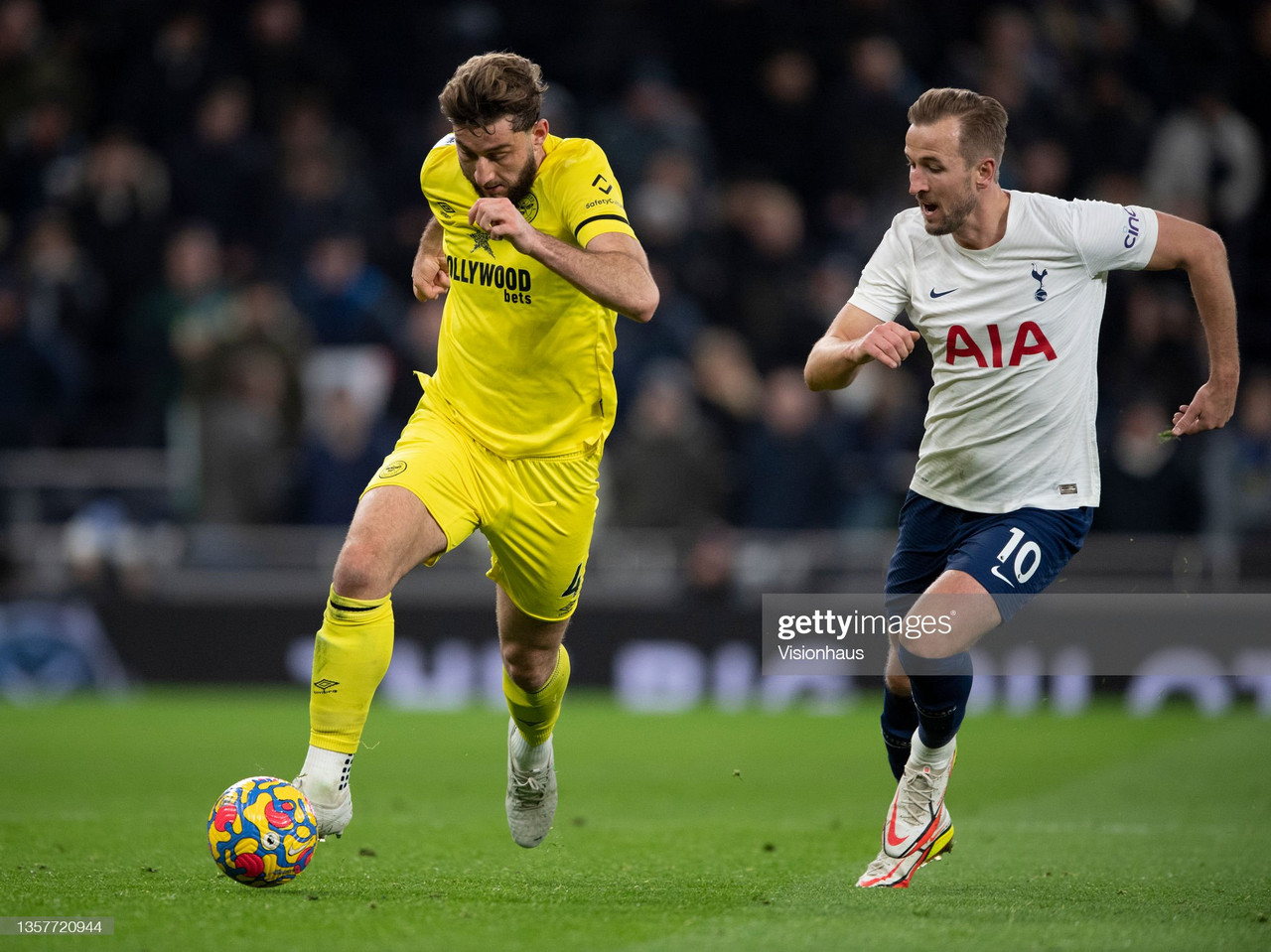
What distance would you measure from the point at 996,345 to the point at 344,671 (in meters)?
2.48

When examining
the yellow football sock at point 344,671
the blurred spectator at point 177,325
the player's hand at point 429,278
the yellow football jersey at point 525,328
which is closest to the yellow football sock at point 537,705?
the yellow football jersey at point 525,328


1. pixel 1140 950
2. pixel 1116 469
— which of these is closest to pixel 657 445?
pixel 1116 469

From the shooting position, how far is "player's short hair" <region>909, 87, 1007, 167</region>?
574 centimetres

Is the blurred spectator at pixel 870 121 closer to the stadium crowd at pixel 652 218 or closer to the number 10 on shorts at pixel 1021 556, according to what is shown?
the stadium crowd at pixel 652 218

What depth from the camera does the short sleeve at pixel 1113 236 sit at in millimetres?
5883

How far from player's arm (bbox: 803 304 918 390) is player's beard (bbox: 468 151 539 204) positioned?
3.87 ft

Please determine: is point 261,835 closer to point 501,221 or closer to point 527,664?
point 527,664

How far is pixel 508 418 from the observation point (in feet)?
20.3

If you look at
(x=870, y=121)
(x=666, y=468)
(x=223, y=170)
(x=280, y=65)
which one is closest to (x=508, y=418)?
(x=666, y=468)

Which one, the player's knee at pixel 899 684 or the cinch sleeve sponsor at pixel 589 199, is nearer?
the cinch sleeve sponsor at pixel 589 199

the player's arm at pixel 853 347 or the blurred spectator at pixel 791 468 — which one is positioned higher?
the player's arm at pixel 853 347

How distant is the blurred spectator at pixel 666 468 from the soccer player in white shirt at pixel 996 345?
697cm

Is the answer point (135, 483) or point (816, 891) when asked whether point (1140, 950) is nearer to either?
point (816, 891)

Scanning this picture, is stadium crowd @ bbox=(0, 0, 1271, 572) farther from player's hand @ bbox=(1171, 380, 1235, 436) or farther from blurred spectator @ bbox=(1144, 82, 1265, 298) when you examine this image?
player's hand @ bbox=(1171, 380, 1235, 436)
